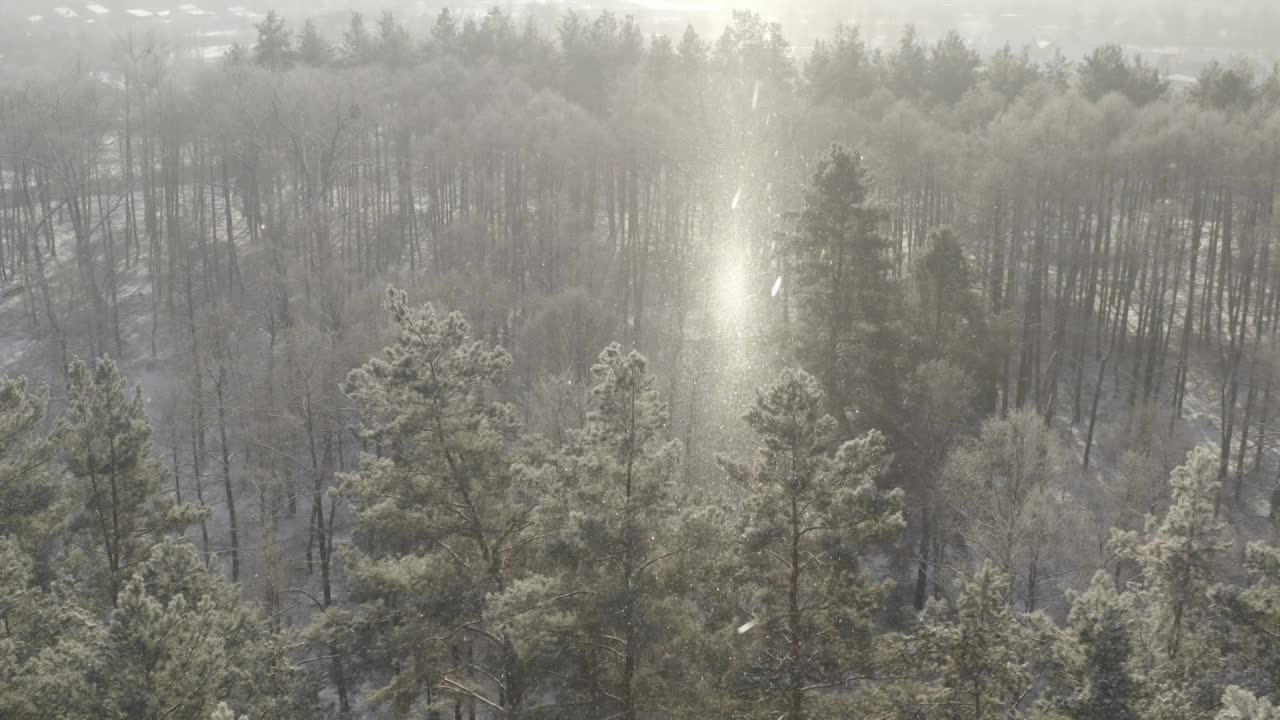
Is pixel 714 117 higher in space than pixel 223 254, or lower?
higher

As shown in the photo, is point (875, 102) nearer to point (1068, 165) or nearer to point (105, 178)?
point (1068, 165)

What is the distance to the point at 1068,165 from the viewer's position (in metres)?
43.8

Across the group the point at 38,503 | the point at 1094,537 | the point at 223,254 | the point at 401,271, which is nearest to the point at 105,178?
the point at 223,254

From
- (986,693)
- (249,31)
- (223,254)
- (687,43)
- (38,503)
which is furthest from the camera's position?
(249,31)

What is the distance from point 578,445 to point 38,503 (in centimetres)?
1127

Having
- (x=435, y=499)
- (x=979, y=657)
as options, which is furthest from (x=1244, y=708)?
(x=435, y=499)

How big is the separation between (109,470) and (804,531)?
13925 mm

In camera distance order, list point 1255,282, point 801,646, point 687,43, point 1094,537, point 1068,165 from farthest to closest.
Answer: point 687,43 → point 1255,282 → point 1068,165 → point 1094,537 → point 801,646

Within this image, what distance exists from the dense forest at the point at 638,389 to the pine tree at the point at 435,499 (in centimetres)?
9

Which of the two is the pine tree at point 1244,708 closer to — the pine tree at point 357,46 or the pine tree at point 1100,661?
the pine tree at point 1100,661

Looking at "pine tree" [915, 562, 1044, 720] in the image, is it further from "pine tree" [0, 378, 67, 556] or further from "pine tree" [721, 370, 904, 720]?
"pine tree" [0, 378, 67, 556]

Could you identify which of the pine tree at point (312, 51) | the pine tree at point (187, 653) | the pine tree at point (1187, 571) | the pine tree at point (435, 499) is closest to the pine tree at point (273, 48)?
the pine tree at point (312, 51)

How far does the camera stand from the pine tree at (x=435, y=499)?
17297 millimetres

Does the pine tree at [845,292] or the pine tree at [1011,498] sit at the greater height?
the pine tree at [845,292]
